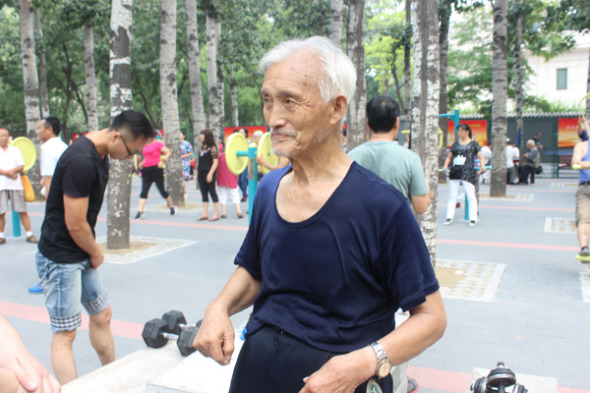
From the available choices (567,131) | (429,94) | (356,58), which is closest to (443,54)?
(356,58)

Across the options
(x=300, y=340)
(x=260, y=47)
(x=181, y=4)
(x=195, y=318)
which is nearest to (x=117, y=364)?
(x=195, y=318)

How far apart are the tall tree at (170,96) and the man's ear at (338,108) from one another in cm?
1143

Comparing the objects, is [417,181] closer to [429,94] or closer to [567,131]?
[429,94]

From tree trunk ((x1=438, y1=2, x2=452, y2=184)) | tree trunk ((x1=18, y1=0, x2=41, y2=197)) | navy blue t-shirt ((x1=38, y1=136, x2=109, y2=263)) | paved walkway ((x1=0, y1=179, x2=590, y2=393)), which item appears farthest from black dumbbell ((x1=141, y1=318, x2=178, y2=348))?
tree trunk ((x1=438, y1=2, x2=452, y2=184))

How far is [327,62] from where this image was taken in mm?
1643

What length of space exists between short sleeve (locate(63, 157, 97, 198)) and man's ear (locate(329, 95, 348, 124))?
7.16ft

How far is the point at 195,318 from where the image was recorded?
17.6ft

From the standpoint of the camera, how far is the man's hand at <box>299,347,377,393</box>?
145 cm

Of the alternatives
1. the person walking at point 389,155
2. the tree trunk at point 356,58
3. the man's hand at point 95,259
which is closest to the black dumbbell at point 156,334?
the man's hand at point 95,259

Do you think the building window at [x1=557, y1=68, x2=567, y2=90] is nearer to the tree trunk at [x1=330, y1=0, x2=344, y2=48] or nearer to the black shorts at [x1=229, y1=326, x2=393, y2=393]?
the tree trunk at [x1=330, y1=0, x2=344, y2=48]

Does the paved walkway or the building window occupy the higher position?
the building window

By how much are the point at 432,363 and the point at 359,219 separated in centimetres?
312

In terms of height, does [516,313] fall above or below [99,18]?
below

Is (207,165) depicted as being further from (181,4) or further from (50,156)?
(181,4)
